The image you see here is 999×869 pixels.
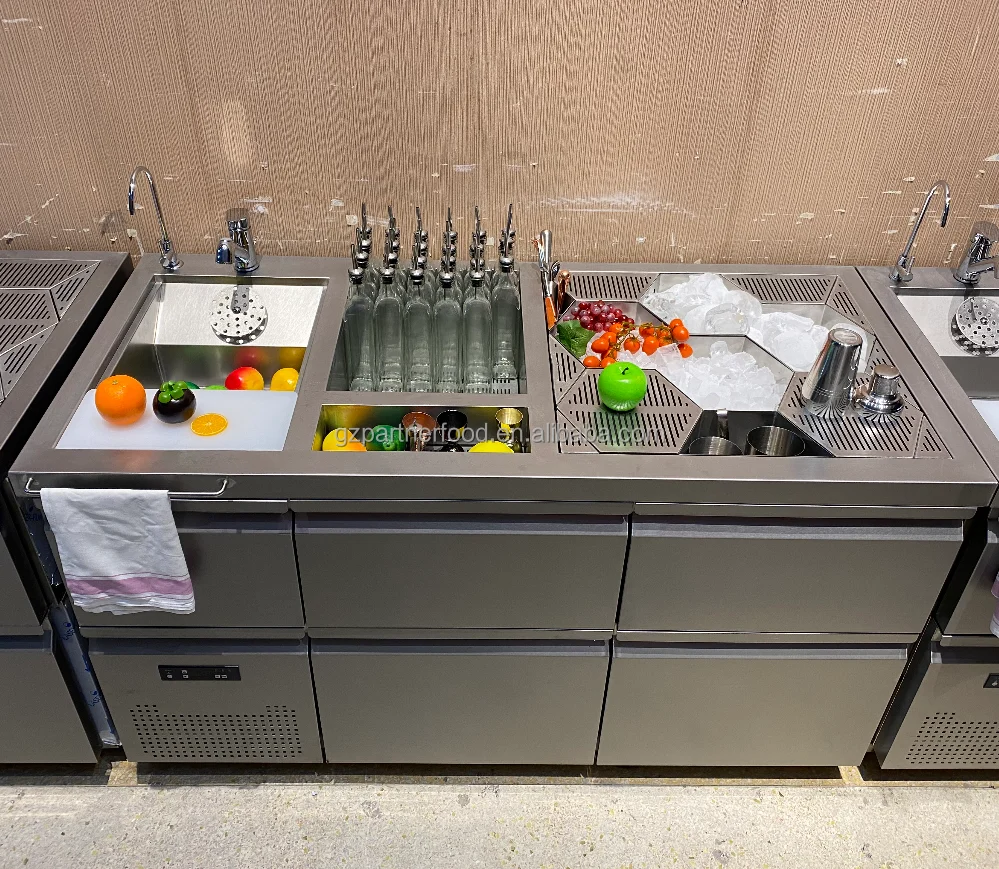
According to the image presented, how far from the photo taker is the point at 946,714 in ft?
6.03

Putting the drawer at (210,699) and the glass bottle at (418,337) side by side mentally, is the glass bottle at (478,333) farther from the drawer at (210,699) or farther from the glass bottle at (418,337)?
the drawer at (210,699)

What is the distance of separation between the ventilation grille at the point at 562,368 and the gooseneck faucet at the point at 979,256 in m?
0.96

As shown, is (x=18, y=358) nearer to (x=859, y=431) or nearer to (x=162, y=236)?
(x=162, y=236)

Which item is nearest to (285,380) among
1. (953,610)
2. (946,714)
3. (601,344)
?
(601,344)

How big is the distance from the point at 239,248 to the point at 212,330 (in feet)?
0.62

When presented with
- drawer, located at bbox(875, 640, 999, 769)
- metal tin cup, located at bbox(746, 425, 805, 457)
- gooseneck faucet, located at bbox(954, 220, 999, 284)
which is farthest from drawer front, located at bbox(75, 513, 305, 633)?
gooseneck faucet, located at bbox(954, 220, 999, 284)

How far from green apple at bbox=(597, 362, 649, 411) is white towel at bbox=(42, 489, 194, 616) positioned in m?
0.80

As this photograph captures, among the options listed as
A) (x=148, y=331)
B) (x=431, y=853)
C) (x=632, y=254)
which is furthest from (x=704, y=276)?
(x=431, y=853)

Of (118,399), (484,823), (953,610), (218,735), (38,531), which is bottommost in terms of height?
(484,823)

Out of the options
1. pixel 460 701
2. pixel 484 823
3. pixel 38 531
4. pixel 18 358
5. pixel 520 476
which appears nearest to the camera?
pixel 520 476

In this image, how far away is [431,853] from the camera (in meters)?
1.87

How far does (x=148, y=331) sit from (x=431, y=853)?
127 cm

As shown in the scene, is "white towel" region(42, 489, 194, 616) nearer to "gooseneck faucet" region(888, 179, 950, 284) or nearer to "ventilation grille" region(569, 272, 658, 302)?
"ventilation grille" region(569, 272, 658, 302)

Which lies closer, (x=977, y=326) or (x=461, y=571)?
(x=461, y=571)
